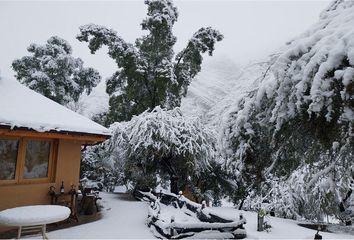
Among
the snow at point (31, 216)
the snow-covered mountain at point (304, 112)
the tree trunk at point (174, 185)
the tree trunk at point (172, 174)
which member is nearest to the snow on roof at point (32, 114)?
the snow at point (31, 216)

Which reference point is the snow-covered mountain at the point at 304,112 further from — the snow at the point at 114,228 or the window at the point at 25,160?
the window at the point at 25,160

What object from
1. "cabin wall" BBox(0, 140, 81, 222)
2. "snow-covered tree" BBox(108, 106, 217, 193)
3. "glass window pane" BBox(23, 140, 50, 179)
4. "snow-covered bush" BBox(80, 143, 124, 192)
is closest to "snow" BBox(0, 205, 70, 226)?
"cabin wall" BBox(0, 140, 81, 222)

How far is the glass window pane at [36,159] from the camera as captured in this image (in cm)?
705

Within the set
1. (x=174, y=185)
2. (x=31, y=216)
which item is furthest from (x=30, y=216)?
(x=174, y=185)

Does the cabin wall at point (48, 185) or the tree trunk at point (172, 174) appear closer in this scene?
the cabin wall at point (48, 185)

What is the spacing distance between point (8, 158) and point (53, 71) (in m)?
14.4

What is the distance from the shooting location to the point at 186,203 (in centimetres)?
870

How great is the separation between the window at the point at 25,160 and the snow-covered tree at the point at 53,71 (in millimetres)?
12910

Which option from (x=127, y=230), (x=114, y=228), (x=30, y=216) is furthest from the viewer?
(x=114, y=228)

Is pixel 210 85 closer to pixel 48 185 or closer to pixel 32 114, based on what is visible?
pixel 48 185

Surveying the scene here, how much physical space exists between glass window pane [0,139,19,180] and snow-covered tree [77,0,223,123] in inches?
391

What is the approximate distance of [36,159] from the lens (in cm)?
725

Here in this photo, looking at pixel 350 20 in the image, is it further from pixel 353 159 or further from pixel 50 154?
pixel 50 154

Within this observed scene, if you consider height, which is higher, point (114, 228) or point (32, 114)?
point (32, 114)
